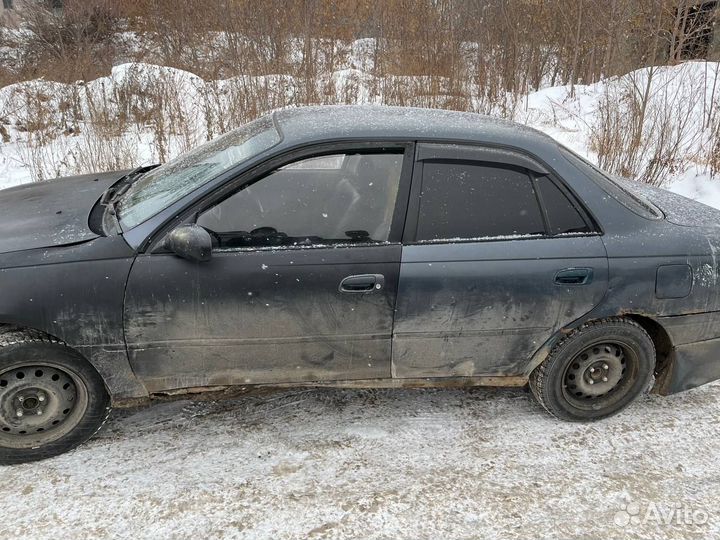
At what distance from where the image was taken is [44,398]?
8.30 feet

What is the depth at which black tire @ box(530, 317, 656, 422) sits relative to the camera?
2877 mm

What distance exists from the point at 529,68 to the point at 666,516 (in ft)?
32.7

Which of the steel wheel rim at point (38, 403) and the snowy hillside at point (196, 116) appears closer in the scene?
the steel wheel rim at point (38, 403)

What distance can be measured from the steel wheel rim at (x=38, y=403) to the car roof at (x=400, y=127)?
1560 millimetres

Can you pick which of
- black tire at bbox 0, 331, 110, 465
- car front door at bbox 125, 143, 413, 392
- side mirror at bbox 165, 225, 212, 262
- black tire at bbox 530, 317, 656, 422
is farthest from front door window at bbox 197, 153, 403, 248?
black tire at bbox 530, 317, 656, 422

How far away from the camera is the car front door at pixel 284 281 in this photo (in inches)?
97.3

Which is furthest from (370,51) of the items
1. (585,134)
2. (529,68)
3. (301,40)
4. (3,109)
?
(3,109)

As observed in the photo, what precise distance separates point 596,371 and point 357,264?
1.54 metres

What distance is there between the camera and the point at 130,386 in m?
2.61

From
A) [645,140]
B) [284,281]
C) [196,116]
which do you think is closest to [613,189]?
[284,281]

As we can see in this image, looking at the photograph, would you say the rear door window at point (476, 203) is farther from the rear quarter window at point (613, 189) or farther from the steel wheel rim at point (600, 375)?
the steel wheel rim at point (600, 375)

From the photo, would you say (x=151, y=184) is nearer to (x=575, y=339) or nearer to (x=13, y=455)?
(x=13, y=455)

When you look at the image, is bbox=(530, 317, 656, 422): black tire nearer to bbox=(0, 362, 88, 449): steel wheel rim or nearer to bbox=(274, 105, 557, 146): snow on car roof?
bbox=(274, 105, 557, 146): snow on car roof

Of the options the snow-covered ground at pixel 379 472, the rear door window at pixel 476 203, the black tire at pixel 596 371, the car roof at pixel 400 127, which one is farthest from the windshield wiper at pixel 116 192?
the black tire at pixel 596 371
